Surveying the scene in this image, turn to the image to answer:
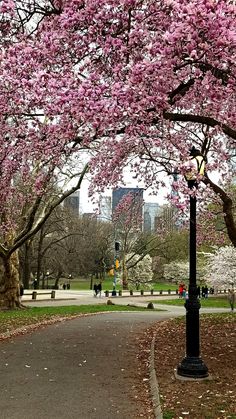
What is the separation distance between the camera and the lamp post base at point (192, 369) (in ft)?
24.8

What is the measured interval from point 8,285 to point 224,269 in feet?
66.7

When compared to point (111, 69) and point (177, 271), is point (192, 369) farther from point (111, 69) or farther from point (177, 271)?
point (177, 271)

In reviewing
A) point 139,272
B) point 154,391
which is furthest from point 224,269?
point 154,391

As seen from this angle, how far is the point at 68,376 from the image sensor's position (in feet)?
25.7

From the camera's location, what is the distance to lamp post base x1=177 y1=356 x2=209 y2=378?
757 cm

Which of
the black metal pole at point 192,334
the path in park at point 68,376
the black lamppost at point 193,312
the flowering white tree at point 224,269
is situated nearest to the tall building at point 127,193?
the path in park at point 68,376

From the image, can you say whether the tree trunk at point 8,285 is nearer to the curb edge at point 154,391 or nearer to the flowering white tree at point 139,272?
the curb edge at point 154,391

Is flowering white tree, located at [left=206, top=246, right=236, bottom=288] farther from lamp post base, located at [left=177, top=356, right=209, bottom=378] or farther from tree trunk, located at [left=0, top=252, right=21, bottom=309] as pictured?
lamp post base, located at [left=177, top=356, right=209, bottom=378]

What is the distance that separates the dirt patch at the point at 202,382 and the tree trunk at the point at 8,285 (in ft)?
40.4

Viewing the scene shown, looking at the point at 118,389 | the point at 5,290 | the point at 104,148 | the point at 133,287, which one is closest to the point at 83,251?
the point at 133,287

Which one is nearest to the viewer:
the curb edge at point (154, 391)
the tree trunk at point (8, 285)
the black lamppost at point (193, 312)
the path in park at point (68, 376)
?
the curb edge at point (154, 391)

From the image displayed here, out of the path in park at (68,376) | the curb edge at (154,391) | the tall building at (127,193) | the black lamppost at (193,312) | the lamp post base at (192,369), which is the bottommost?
the path in park at (68,376)

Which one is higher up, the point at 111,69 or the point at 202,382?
the point at 111,69

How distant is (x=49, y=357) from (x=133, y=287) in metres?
53.1
